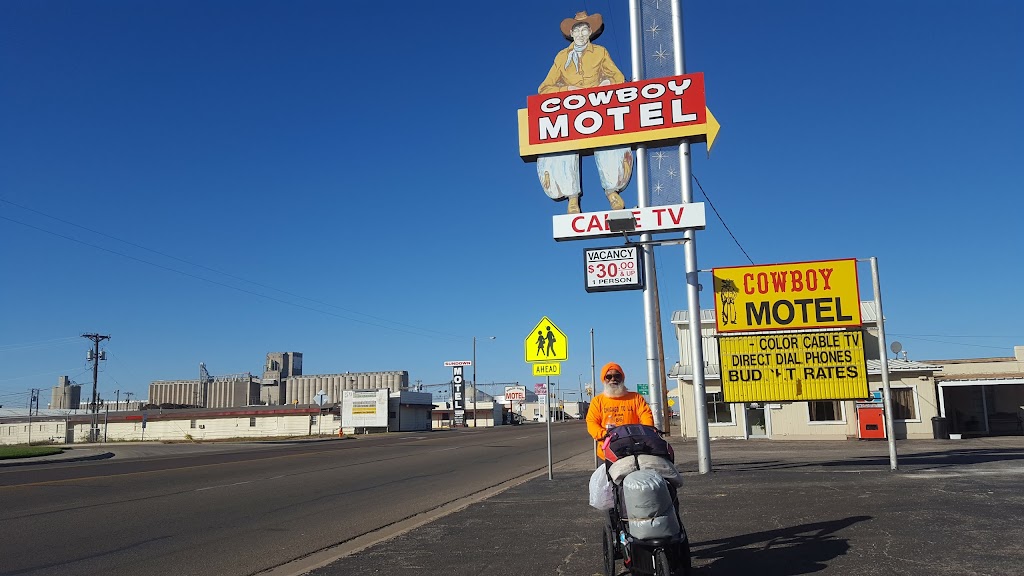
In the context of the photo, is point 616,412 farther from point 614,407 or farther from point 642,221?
point 642,221

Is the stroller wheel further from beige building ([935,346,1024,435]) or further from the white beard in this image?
beige building ([935,346,1024,435])

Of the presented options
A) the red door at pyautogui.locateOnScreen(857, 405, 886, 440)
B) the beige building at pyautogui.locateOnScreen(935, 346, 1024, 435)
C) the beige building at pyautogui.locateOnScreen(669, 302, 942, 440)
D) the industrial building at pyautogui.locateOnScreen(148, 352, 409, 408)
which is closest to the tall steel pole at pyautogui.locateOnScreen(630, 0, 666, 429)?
the beige building at pyautogui.locateOnScreen(669, 302, 942, 440)

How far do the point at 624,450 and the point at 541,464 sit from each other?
14840 millimetres

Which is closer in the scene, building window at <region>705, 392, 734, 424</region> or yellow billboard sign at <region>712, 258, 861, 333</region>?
yellow billboard sign at <region>712, 258, 861, 333</region>

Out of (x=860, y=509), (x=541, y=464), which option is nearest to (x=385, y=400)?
(x=541, y=464)

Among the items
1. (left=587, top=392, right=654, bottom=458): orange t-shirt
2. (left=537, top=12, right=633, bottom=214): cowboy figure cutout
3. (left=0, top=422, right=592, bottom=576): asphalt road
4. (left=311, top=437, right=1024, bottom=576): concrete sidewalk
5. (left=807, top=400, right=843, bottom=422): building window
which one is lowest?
(left=0, top=422, right=592, bottom=576): asphalt road

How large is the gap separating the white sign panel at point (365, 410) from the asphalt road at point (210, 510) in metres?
45.3

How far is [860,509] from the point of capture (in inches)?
342

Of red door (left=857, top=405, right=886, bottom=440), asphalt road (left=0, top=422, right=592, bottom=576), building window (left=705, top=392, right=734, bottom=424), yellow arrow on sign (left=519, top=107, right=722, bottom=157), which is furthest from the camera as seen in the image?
building window (left=705, top=392, right=734, bottom=424)

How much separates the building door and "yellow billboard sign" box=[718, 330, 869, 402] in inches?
578

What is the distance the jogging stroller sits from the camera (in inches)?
201

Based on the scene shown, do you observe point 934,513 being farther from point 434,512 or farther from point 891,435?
point 434,512

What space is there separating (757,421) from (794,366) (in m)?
15.1

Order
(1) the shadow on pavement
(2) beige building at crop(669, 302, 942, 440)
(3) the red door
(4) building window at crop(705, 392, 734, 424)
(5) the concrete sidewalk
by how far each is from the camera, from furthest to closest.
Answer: (4) building window at crop(705, 392, 734, 424)
(2) beige building at crop(669, 302, 942, 440)
(3) the red door
(5) the concrete sidewalk
(1) the shadow on pavement
